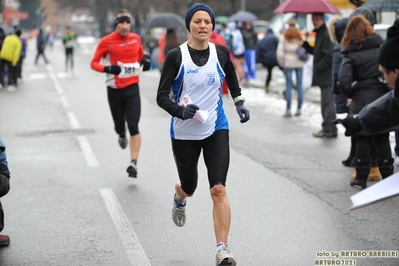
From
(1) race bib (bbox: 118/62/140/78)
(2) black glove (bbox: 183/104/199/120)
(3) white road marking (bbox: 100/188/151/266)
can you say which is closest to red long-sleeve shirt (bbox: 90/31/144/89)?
(1) race bib (bbox: 118/62/140/78)

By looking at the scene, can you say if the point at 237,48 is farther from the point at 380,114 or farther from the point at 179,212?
the point at 380,114

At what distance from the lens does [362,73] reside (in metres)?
8.88

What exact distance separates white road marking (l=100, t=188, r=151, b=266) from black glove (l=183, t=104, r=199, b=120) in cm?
120

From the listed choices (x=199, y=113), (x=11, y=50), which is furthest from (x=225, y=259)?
(x=11, y=50)

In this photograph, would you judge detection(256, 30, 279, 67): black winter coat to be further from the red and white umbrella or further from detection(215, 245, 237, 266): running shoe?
detection(215, 245, 237, 266): running shoe

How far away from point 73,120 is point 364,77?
327 inches

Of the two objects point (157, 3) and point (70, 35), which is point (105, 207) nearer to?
point (70, 35)

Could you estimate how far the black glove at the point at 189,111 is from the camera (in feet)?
18.7

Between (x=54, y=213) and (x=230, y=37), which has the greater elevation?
(x=54, y=213)

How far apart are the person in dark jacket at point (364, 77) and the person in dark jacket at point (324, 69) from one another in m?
3.89

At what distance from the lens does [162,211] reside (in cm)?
791

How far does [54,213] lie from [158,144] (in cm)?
467

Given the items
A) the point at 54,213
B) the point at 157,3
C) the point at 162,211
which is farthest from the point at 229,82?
the point at 157,3

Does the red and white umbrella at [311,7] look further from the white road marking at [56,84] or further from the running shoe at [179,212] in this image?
the white road marking at [56,84]
